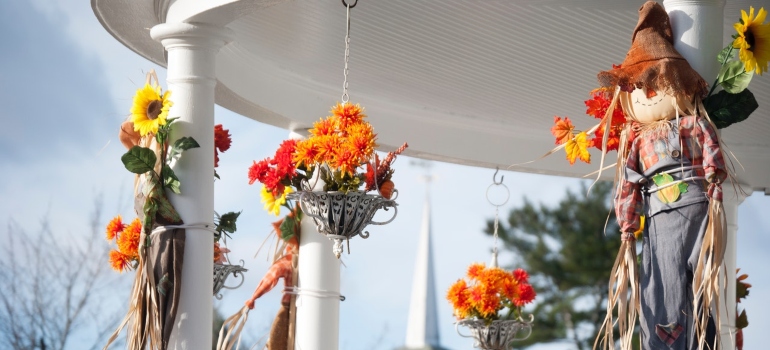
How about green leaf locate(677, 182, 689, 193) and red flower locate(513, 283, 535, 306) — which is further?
red flower locate(513, 283, 535, 306)

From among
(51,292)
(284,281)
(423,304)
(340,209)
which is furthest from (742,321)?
(423,304)

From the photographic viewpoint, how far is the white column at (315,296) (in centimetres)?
952

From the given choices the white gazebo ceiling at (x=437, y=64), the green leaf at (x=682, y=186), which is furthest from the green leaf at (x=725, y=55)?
the white gazebo ceiling at (x=437, y=64)

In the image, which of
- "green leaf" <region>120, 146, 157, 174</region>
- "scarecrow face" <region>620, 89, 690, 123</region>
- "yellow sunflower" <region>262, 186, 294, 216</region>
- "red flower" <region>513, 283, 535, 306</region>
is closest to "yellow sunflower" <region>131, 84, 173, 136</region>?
"green leaf" <region>120, 146, 157, 174</region>

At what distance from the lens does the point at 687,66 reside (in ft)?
18.9

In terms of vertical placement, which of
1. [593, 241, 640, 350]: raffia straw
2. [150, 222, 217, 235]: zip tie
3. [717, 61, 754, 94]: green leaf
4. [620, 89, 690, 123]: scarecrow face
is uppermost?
[717, 61, 754, 94]: green leaf

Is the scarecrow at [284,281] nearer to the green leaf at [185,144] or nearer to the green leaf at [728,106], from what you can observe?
the green leaf at [185,144]

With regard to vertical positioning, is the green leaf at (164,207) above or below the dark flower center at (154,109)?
below

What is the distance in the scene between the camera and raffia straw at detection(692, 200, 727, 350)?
5.47 meters

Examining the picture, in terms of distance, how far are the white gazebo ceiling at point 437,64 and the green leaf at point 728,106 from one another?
1.93 metres

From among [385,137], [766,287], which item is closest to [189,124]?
[385,137]

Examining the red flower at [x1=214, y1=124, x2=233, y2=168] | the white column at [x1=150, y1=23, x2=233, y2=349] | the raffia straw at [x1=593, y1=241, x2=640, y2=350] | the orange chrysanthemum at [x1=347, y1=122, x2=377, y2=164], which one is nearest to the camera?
the raffia straw at [x1=593, y1=241, x2=640, y2=350]

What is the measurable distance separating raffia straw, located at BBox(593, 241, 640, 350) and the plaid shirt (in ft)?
0.43

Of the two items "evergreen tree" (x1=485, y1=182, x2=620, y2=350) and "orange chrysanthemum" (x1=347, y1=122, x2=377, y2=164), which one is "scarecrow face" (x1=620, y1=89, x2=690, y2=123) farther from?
"evergreen tree" (x1=485, y1=182, x2=620, y2=350)
